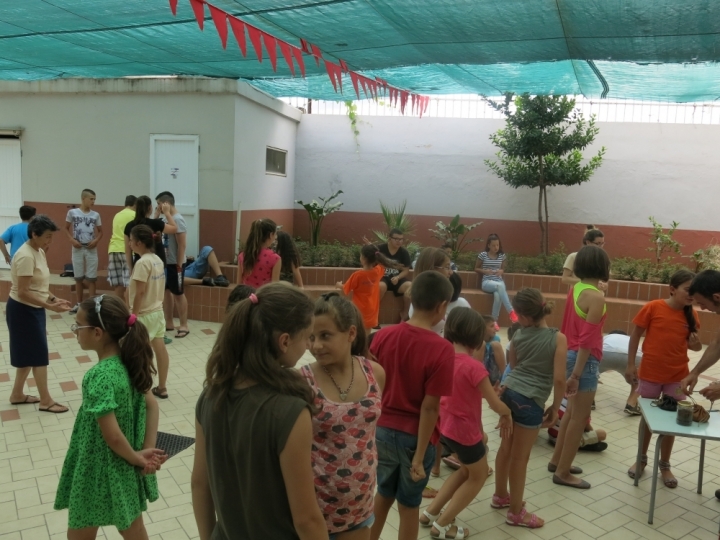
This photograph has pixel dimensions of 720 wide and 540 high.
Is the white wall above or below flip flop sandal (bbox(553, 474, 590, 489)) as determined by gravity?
above

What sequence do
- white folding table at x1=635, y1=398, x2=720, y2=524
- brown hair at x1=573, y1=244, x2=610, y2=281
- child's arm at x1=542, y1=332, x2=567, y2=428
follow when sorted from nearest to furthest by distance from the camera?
white folding table at x1=635, y1=398, x2=720, y2=524
child's arm at x1=542, y1=332, x2=567, y2=428
brown hair at x1=573, y1=244, x2=610, y2=281

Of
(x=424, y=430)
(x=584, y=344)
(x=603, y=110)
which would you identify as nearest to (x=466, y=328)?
(x=424, y=430)

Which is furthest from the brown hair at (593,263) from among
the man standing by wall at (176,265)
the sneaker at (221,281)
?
the sneaker at (221,281)

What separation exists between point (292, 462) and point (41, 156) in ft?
32.6

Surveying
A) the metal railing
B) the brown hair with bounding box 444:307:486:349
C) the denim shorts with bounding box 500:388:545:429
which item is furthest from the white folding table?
the metal railing

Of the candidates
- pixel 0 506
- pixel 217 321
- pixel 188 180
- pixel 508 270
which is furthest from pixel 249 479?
pixel 508 270

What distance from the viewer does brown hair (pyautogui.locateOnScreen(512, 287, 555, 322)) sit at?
3.41 m

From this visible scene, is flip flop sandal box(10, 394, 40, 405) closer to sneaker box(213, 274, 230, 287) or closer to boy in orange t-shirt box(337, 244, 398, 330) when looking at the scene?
boy in orange t-shirt box(337, 244, 398, 330)

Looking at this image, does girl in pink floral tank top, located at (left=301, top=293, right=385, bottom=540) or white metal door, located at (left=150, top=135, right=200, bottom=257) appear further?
white metal door, located at (left=150, top=135, right=200, bottom=257)

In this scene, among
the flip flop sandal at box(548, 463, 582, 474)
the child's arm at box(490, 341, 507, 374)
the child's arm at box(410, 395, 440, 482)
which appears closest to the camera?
the child's arm at box(410, 395, 440, 482)

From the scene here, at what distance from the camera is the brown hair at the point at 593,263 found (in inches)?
149

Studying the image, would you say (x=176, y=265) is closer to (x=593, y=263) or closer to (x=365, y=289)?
(x=365, y=289)

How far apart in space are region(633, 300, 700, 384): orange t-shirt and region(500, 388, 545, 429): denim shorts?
1111 mm

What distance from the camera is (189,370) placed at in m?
6.21
